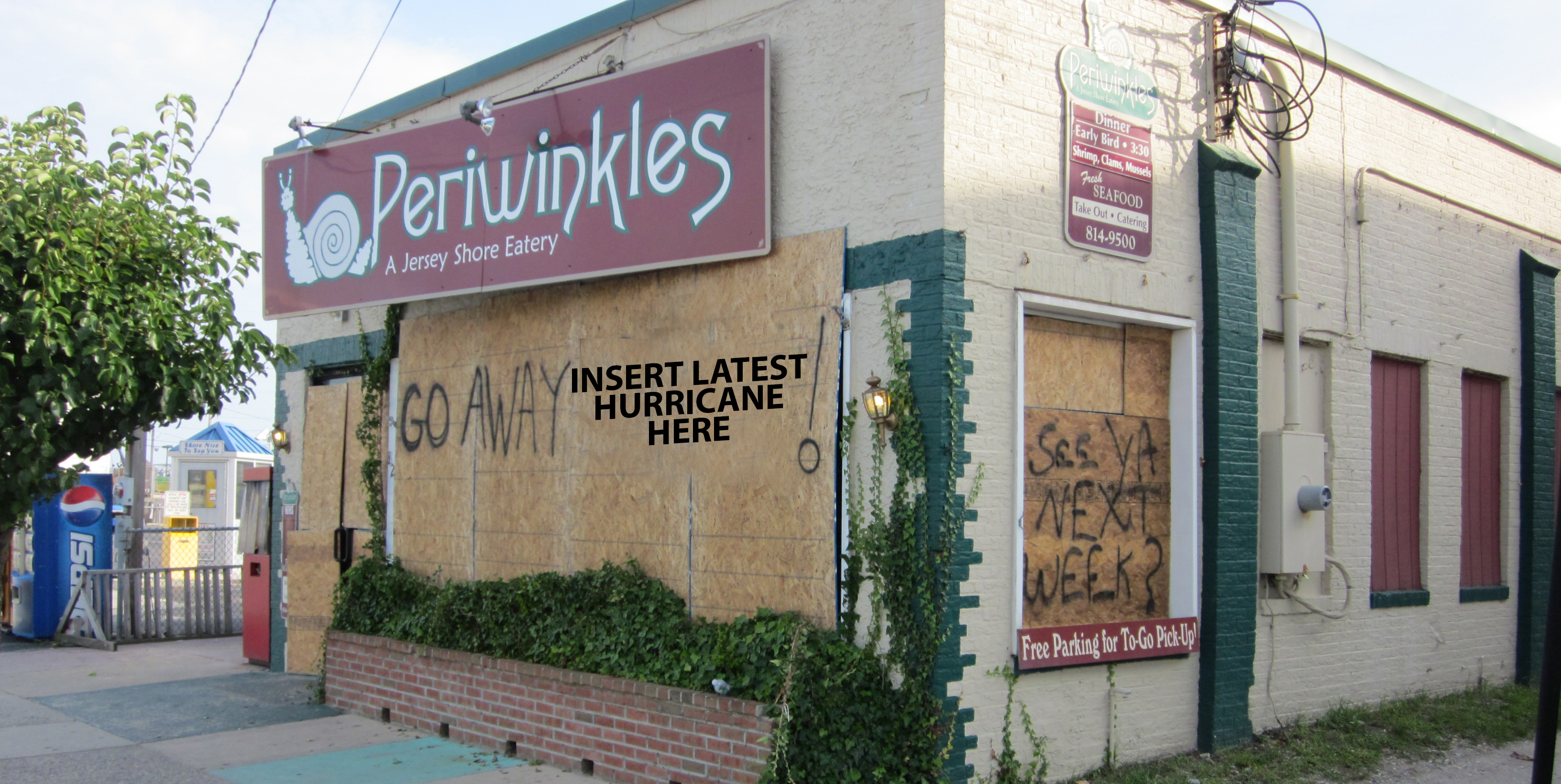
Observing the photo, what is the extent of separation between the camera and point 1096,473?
8.05m

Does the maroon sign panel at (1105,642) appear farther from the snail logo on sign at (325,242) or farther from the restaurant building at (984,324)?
the snail logo on sign at (325,242)

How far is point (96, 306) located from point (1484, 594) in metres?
11.6

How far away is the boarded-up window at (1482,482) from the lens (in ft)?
37.2

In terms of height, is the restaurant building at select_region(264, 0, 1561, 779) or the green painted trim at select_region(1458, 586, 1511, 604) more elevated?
the restaurant building at select_region(264, 0, 1561, 779)

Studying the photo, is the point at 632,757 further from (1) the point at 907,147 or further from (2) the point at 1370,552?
(2) the point at 1370,552

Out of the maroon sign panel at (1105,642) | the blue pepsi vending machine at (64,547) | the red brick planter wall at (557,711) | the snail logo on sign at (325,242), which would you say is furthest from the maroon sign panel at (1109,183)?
the blue pepsi vending machine at (64,547)

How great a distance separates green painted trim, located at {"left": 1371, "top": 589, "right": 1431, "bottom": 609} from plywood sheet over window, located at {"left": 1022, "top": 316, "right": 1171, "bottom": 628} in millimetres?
2795

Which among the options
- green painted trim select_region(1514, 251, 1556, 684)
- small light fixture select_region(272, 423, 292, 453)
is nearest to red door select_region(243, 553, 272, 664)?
small light fixture select_region(272, 423, 292, 453)

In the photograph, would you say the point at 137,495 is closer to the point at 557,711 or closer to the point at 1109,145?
the point at 557,711

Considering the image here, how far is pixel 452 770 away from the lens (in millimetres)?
8273

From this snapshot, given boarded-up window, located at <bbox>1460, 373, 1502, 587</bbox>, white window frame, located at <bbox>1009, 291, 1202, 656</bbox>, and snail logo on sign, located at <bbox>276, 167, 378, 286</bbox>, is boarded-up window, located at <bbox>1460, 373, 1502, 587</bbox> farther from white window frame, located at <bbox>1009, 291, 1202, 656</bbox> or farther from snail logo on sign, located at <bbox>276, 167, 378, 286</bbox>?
snail logo on sign, located at <bbox>276, 167, 378, 286</bbox>

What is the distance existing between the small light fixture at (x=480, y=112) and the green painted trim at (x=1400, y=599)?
26.9 feet

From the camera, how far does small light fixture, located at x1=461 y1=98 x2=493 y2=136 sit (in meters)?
9.12

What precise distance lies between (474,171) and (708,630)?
166 inches
